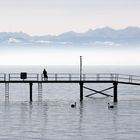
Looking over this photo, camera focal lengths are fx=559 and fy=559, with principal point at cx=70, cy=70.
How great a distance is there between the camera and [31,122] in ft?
193

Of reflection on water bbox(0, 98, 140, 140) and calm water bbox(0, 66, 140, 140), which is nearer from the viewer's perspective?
calm water bbox(0, 66, 140, 140)

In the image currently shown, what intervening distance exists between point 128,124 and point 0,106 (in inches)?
1062

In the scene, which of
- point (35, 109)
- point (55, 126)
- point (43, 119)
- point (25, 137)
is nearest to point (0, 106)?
point (35, 109)

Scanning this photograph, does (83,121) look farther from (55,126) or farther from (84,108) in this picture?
(84,108)

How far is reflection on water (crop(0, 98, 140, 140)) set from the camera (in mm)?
49500

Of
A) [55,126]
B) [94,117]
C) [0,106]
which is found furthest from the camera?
[0,106]

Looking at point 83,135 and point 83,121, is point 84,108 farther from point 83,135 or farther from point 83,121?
point 83,135

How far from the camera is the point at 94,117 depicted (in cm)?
6419

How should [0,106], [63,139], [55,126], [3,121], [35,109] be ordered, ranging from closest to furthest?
[63,139], [55,126], [3,121], [35,109], [0,106]

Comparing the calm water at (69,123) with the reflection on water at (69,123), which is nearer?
the calm water at (69,123)

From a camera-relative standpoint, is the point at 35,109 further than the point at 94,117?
Yes

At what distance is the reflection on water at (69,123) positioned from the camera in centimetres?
4950

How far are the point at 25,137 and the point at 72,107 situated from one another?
1108 inches

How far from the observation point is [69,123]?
5797 cm
